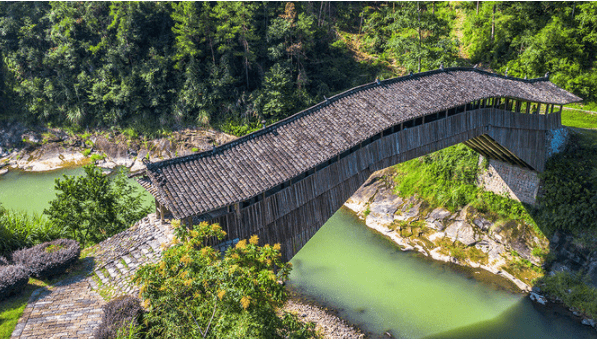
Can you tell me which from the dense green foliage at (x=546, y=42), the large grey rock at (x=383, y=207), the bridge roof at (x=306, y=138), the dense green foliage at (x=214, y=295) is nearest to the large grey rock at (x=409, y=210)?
the large grey rock at (x=383, y=207)

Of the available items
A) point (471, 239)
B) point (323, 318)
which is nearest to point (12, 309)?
point (323, 318)

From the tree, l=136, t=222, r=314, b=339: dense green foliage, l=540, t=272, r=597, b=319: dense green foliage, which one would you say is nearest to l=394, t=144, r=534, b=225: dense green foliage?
l=540, t=272, r=597, b=319: dense green foliage

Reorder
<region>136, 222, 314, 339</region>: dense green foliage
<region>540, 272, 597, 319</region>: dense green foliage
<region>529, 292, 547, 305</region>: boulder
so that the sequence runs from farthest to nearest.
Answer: <region>529, 292, 547, 305</region>: boulder, <region>540, 272, 597, 319</region>: dense green foliage, <region>136, 222, 314, 339</region>: dense green foliage

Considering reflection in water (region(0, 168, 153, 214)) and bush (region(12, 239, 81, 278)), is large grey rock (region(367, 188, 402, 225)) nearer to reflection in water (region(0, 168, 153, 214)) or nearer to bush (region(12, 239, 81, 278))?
reflection in water (region(0, 168, 153, 214))

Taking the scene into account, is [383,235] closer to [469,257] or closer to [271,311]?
[469,257]

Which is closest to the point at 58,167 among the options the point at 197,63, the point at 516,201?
the point at 197,63

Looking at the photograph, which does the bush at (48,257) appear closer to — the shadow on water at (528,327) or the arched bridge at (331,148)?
the arched bridge at (331,148)
